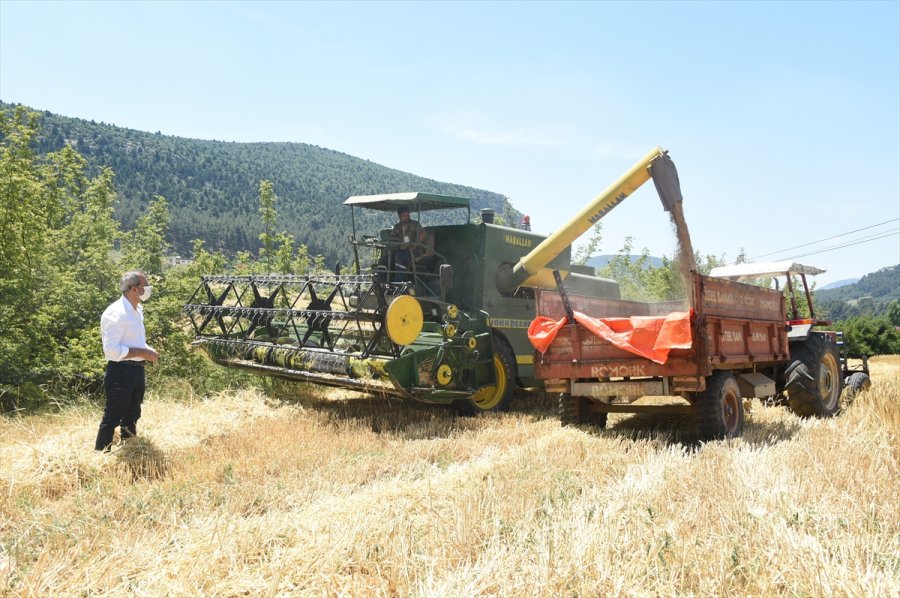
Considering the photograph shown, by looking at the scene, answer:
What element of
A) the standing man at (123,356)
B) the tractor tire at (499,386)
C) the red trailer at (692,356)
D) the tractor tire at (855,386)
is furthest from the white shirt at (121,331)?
the tractor tire at (855,386)

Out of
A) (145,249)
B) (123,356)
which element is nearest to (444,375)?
(123,356)

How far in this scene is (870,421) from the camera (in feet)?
21.9

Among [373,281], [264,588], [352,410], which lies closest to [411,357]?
[373,281]

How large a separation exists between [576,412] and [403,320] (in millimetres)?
1980

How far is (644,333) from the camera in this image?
6.15 meters

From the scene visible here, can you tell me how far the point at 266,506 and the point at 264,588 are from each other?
4.25 ft

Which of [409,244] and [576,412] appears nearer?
[576,412]

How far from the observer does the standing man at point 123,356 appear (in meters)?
5.42

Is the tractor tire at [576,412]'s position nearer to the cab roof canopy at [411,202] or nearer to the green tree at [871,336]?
the cab roof canopy at [411,202]

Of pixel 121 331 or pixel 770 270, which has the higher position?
pixel 770 270

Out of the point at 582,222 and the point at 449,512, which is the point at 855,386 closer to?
the point at 582,222

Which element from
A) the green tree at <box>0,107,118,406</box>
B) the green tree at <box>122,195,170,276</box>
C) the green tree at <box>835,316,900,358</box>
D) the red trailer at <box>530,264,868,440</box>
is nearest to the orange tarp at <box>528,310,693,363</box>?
the red trailer at <box>530,264,868,440</box>

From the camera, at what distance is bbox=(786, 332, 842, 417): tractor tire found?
7352 millimetres

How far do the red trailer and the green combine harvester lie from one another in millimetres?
1185
